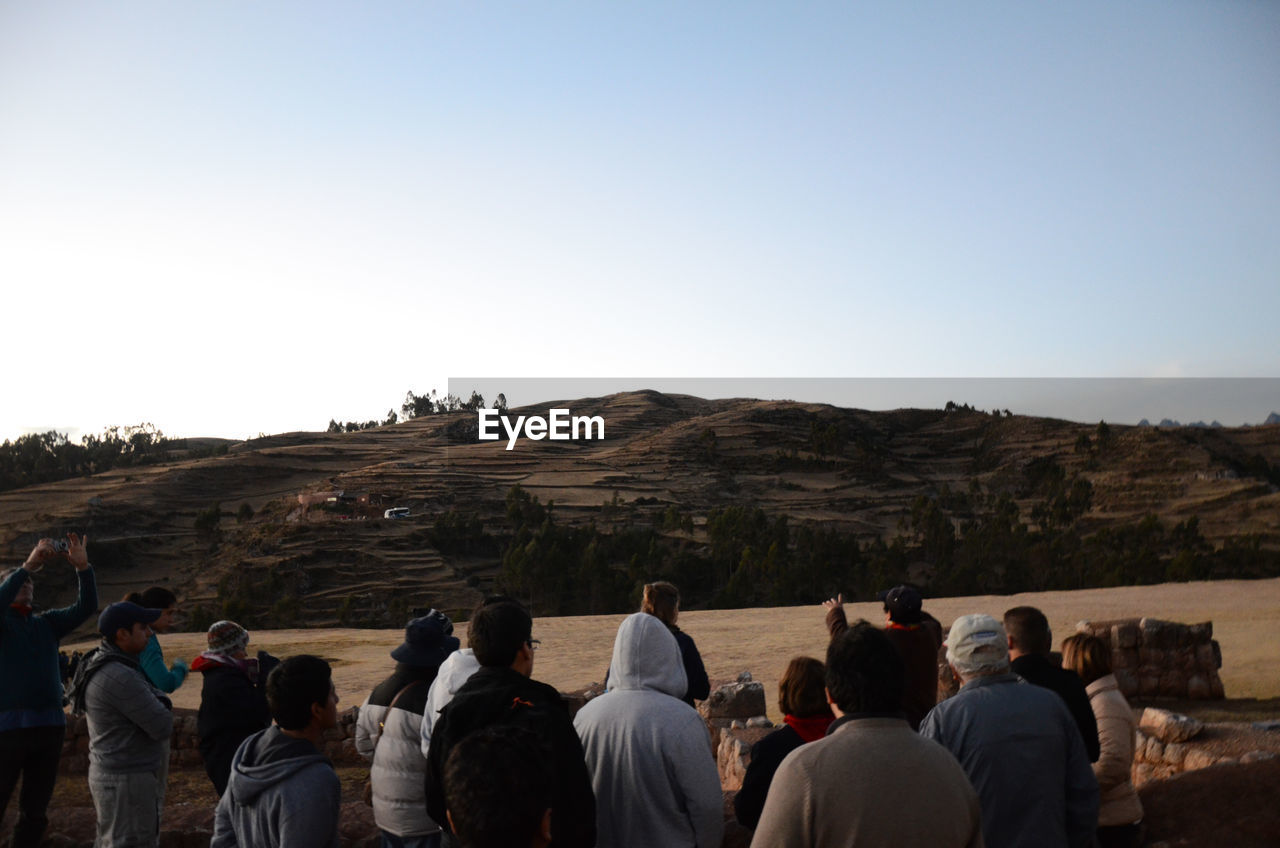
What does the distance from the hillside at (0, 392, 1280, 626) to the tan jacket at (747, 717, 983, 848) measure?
3661 centimetres

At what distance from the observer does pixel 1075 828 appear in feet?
11.3

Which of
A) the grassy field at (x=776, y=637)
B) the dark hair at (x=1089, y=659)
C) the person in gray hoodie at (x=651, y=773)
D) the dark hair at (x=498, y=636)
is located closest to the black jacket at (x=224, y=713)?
the dark hair at (x=498, y=636)

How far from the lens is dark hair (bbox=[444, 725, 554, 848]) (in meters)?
2.15

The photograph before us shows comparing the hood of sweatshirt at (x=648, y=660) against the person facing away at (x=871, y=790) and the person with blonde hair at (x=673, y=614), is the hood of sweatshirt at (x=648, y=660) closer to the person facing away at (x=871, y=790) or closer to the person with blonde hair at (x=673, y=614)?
the person facing away at (x=871, y=790)

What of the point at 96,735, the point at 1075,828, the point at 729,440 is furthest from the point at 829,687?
the point at 729,440

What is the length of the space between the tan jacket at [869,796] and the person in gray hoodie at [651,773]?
72 cm

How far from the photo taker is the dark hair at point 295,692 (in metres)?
3.43

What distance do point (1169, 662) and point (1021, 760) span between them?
10734 millimetres

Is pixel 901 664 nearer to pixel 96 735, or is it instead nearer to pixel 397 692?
pixel 397 692

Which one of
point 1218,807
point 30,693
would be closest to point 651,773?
point 1218,807

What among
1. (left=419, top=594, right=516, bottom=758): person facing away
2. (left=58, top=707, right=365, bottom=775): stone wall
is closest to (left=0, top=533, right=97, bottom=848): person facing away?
(left=419, top=594, right=516, bottom=758): person facing away

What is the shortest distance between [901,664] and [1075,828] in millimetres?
1270

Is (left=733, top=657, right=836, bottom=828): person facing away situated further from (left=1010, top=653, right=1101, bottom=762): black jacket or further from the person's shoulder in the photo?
(left=1010, top=653, right=1101, bottom=762): black jacket

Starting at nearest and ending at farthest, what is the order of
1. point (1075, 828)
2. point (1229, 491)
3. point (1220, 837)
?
1. point (1075, 828)
2. point (1220, 837)
3. point (1229, 491)
